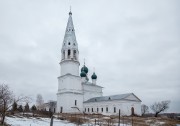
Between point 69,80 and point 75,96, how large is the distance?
4.50 meters

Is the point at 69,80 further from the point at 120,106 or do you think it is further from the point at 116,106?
the point at 120,106

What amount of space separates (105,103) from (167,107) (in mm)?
19590

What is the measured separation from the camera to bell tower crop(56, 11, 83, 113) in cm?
5625

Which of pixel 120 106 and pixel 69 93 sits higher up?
pixel 69 93

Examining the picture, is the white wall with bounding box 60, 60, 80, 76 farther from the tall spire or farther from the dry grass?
the dry grass

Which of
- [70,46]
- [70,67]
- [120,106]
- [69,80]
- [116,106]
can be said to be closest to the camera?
[120,106]

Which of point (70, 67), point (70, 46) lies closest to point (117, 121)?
point (70, 67)

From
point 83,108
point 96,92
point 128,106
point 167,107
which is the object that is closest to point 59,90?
point 83,108

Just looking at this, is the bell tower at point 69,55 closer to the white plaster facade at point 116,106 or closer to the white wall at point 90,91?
the white wall at point 90,91

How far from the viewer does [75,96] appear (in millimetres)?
57438

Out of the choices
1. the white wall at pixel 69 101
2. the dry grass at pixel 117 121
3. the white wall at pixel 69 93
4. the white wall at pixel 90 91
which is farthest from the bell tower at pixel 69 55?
the dry grass at pixel 117 121

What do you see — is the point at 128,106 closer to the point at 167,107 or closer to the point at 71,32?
the point at 167,107

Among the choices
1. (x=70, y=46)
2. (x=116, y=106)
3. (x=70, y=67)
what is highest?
(x=70, y=46)

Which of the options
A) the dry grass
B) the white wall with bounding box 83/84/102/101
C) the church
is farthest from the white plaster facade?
the dry grass
